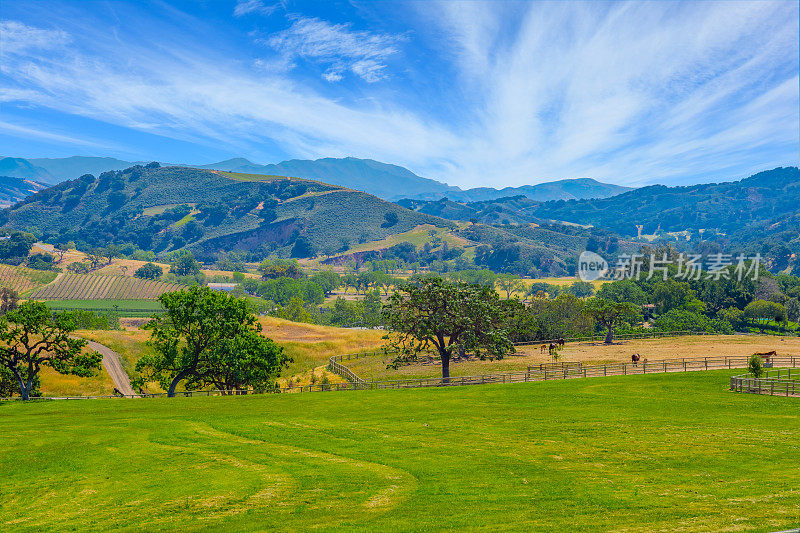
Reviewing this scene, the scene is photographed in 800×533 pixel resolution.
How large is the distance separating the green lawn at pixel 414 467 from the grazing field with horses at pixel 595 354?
31443 mm

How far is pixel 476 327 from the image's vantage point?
55.5 m

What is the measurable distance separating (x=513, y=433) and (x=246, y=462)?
1216cm

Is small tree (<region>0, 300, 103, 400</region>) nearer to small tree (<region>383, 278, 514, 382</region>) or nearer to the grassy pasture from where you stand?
small tree (<region>383, 278, 514, 382</region>)

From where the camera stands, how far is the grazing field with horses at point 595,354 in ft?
205

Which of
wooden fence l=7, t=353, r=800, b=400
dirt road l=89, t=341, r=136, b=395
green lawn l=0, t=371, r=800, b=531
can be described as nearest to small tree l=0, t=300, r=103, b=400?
wooden fence l=7, t=353, r=800, b=400

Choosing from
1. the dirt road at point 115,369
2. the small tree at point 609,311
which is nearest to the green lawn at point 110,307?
the dirt road at point 115,369

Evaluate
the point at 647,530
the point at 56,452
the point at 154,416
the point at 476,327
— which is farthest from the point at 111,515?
the point at 476,327

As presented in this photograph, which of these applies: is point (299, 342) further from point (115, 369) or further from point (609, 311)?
point (609, 311)

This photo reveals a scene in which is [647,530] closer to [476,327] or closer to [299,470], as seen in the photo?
[299,470]

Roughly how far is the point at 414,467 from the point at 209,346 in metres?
32.6

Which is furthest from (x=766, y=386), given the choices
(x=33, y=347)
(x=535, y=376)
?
(x=33, y=347)

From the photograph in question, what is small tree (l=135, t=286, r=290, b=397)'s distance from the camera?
1748 inches

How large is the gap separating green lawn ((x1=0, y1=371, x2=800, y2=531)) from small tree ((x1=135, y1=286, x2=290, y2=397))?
12661 mm

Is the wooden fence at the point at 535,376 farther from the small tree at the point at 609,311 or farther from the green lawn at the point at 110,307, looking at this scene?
the green lawn at the point at 110,307
